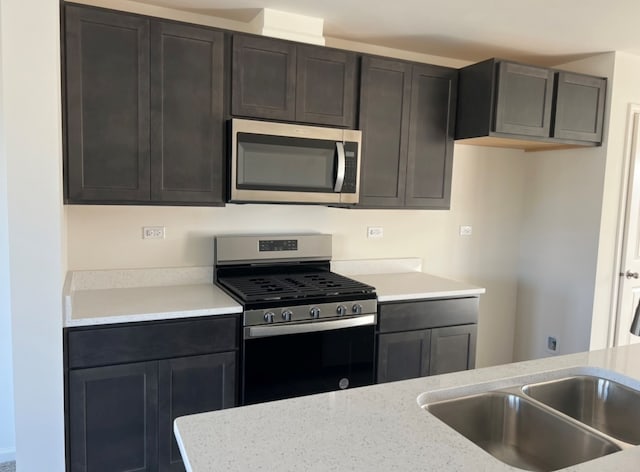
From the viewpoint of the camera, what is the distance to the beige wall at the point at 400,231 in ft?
8.75

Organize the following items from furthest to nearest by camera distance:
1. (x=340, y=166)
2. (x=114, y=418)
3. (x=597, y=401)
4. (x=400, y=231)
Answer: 1. (x=400, y=231)
2. (x=340, y=166)
3. (x=114, y=418)
4. (x=597, y=401)

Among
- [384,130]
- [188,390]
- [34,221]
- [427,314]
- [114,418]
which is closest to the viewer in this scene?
[34,221]

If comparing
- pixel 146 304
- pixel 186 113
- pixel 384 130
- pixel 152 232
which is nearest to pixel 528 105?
pixel 384 130

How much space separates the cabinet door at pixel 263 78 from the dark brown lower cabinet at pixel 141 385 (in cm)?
115

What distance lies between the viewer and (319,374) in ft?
8.29

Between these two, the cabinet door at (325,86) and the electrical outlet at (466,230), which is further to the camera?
the electrical outlet at (466,230)

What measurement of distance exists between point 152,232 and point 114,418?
1048mm

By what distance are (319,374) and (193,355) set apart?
0.68 m

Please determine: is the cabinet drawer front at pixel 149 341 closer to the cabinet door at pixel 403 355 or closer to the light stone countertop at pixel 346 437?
the cabinet door at pixel 403 355

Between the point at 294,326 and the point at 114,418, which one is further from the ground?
the point at 294,326

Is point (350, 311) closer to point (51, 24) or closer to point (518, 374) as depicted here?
point (518, 374)

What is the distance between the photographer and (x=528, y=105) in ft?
9.94

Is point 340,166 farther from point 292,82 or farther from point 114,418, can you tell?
point 114,418

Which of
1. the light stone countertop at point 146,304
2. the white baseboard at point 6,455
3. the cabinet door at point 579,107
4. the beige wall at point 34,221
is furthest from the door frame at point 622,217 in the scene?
the white baseboard at point 6,455
